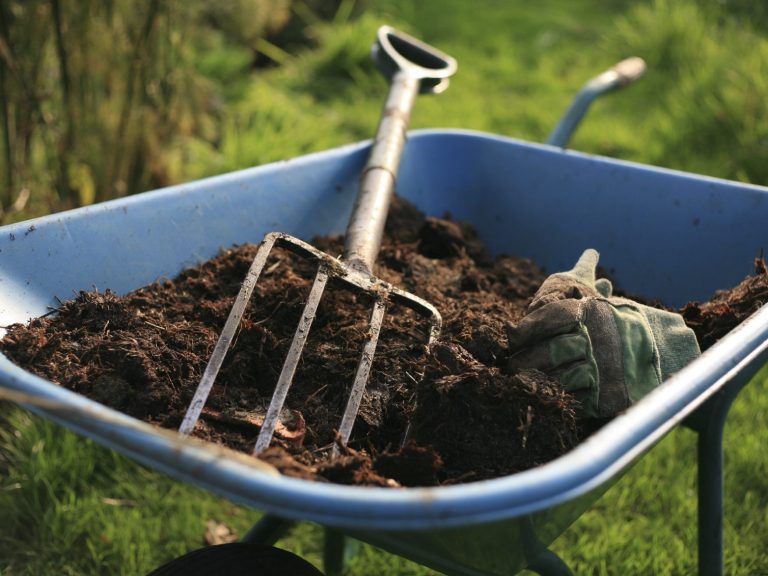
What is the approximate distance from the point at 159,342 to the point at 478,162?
1.03 m

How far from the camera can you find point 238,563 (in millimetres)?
1095

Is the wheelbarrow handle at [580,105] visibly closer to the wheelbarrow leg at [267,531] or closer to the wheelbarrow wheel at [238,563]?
the wheelbarrow leg at [267,531]

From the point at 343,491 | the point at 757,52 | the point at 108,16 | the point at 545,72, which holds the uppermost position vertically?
the point at 545,72

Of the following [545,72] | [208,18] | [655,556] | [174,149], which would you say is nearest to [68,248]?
[655,556]

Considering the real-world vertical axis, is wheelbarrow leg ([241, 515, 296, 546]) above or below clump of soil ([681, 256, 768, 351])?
below

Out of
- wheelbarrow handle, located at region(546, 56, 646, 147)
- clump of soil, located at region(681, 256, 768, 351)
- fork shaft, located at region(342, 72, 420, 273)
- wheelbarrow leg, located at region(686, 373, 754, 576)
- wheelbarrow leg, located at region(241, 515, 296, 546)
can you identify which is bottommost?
wheelbarrow leg, located at region(241, 515, 296, 546)

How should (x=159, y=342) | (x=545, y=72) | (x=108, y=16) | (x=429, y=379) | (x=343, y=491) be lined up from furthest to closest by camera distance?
1. (x=545, y=72)
2. (x=108, y=16)
3. (x=159, y=342)
4. (x=429, y=379)
5. (x=343, y=491)

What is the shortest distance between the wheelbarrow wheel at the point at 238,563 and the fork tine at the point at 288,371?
167 millimetres

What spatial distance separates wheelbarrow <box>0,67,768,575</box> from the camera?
78cm

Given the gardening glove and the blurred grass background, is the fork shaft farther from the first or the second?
the blurred grass background

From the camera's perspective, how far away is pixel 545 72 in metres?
4.75

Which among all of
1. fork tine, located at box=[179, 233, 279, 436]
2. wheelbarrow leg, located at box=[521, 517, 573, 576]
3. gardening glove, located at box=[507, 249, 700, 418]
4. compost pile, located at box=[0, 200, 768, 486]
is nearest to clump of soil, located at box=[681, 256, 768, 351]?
compost pile, located at box=[0, 200, 768, 486]

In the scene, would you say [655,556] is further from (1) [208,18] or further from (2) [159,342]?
(1) [208,18]

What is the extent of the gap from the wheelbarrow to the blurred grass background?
16.9 inches
